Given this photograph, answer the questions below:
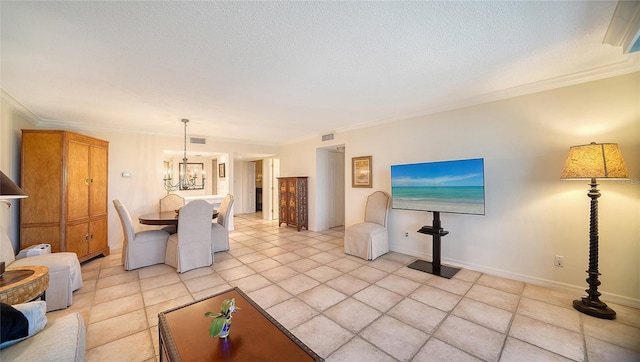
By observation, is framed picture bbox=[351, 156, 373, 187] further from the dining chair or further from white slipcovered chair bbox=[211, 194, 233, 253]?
the dining chair

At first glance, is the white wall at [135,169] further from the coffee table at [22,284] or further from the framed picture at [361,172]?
the framed picture at [361,172]

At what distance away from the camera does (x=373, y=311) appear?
237 centimetres

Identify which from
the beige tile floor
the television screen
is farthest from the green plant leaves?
the television screen

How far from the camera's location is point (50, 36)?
5.78 feet

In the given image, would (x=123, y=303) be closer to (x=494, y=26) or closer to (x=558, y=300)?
(x=494, y=26)

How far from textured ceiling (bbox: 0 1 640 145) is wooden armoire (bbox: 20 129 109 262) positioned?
56 cm

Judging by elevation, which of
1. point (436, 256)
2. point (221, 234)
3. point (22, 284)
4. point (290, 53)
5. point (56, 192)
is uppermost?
point (290, 53)

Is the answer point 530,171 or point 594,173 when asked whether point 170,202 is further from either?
point 594,173

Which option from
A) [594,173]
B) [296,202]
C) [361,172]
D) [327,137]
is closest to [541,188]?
[594,173]

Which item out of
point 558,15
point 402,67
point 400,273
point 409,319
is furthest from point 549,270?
point 402,67

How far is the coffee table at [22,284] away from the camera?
1655 mm

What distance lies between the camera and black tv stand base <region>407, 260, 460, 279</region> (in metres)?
3.21

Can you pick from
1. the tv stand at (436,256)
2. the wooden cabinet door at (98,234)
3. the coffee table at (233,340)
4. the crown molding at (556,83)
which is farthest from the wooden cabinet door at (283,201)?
the coffee table at (233,340)

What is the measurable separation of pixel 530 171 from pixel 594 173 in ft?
2.35
